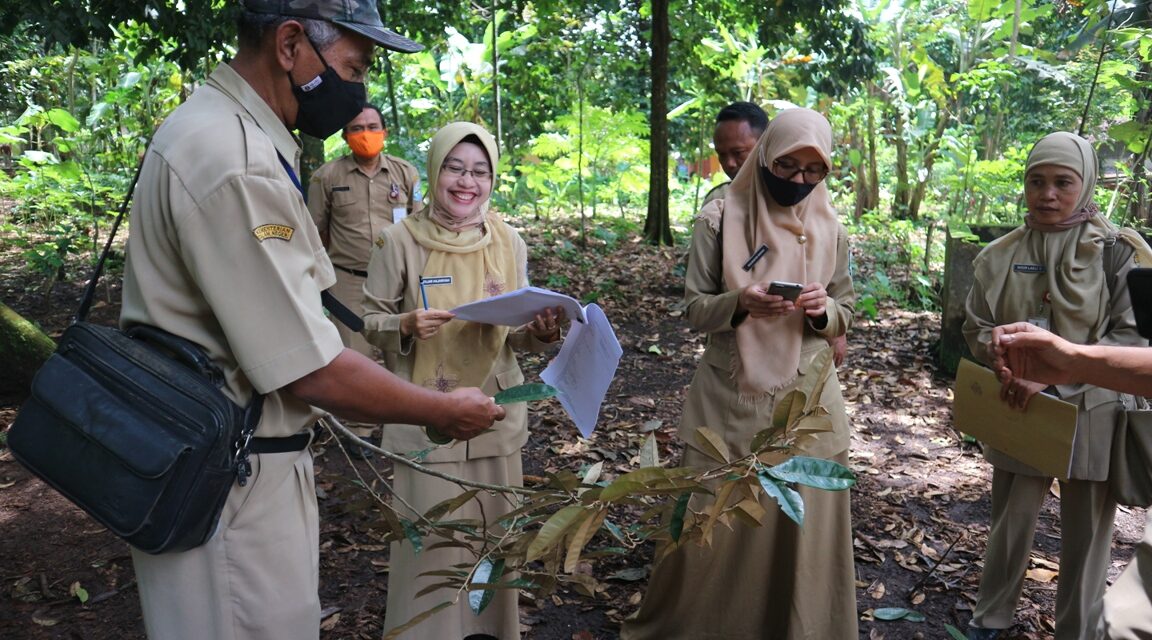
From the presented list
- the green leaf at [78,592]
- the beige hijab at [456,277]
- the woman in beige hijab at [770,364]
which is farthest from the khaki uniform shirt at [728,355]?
the green leaf at [78,592]

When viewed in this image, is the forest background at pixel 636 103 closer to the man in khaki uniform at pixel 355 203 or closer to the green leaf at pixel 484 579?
the man in khaki uniform at pixel 355 203

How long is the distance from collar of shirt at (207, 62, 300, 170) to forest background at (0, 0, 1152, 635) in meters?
5.31

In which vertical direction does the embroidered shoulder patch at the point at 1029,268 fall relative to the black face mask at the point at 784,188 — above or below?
below

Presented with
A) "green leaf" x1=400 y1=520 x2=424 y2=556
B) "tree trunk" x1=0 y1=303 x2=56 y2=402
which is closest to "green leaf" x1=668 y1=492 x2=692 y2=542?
"green leaf" x1=400 y1=520 x2=424 y2=556

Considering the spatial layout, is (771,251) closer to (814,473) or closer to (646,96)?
(814,473)

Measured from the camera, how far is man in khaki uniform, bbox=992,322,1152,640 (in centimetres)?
164

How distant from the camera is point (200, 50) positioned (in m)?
6.02

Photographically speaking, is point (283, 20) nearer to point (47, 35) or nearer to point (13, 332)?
point (47, 35)

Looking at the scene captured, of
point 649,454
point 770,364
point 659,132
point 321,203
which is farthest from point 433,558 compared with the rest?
point 659,132

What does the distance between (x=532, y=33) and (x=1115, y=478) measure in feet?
32.7

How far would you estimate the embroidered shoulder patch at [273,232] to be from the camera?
5.28 feet

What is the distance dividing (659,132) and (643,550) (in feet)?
22.3

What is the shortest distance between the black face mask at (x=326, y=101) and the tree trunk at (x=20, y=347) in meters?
4.28

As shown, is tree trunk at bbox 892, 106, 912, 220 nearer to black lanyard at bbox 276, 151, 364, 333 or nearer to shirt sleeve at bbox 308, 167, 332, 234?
shirt sleeve at bbox 308, 167, 332, 234
